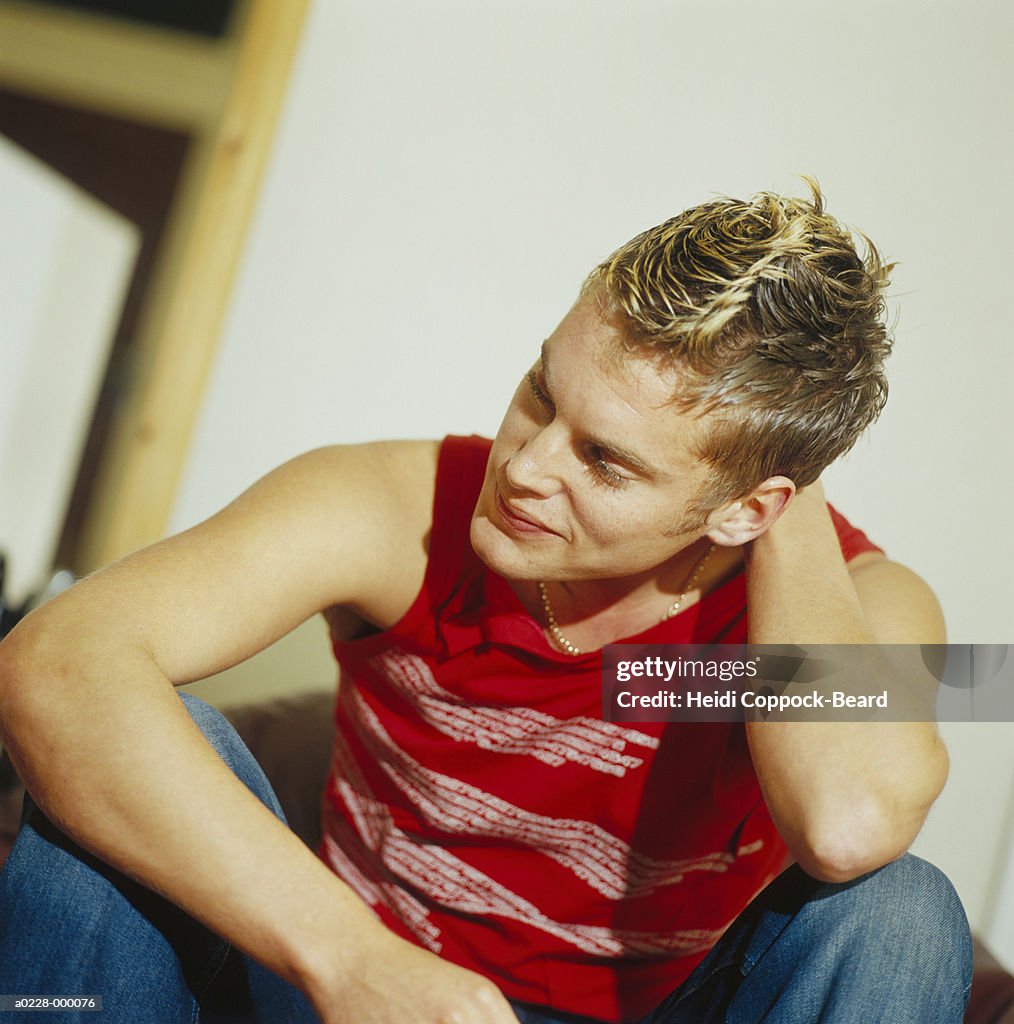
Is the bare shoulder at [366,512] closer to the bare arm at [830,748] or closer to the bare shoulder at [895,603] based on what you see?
the bare arm at [830,748]

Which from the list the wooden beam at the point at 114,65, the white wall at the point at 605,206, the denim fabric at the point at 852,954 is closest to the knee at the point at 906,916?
the denim fabric at the point at 852,954

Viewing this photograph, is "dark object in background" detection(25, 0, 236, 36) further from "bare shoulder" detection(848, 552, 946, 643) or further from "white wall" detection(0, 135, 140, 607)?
"bare shoulder" detection(848, 552, 946, 643)

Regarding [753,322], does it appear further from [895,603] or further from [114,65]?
[114,65]

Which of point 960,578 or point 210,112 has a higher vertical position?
point 210,112

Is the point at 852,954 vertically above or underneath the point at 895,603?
underneath

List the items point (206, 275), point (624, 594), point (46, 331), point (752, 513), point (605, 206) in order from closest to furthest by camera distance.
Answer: point (752, 513) → point (624, 594) → point (605, 206) → point (206, 275) → point (46, 331)

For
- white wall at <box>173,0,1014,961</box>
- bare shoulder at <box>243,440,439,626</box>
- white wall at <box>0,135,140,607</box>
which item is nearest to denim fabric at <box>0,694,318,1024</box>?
bare shoulder at <box>243,440,439,626</box>

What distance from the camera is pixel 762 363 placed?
0.94 meters

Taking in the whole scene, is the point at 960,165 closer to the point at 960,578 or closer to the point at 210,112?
the point at 960,578

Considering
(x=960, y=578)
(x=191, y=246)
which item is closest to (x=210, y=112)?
(x=191, y=246)

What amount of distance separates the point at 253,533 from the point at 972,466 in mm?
1246

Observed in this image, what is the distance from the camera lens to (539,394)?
99cm

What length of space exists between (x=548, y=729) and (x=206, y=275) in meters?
1.20

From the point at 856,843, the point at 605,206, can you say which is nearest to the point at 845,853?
the point at 856,843
